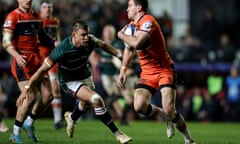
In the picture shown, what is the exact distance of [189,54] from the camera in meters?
23.6

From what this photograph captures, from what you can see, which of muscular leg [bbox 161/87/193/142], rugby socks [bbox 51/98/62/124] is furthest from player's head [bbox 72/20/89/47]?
rugby socks [bbox 51/98/62/124]

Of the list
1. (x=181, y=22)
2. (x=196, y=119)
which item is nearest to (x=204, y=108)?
(x=196, y=119)

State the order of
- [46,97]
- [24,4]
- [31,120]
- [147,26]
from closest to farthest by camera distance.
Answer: [147,26], [24,4], [31,120], [46,97]

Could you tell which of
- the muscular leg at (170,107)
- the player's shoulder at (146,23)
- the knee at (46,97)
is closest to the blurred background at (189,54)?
the knee at (46,97)

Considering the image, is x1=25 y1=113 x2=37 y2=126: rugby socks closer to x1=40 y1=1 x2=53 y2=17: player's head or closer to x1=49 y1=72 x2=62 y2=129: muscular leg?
x1=49 y1=72 x2=62 y2=129: muscular leg

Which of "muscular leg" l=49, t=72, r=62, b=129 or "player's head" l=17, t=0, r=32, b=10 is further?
"muscular leg" l=49, t=72, r=62, b=129

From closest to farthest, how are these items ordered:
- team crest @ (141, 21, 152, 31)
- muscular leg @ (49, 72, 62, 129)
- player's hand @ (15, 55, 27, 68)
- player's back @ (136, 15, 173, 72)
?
team crest @ (141, 21, 152, 31)
player's back @ (136, 15, 173, 72)
player's hand @ (15, 55, 27, 68)
muscular leg @ (49, 72, 62, 129)

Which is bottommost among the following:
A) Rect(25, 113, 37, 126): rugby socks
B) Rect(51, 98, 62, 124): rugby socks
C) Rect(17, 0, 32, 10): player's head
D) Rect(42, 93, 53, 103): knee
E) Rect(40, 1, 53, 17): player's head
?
Rect(51, 98, 62, 124): rugby socks

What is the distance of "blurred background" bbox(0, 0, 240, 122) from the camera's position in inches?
885

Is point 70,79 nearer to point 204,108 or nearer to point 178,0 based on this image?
point 204,108

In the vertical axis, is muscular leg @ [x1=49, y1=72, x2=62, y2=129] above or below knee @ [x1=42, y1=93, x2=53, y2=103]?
below

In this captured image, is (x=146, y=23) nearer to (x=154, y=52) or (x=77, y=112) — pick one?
(x=154, y=52)

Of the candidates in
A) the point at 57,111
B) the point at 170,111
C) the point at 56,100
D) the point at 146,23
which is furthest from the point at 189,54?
the point at 146,23

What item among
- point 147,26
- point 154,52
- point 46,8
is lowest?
point 154,52
